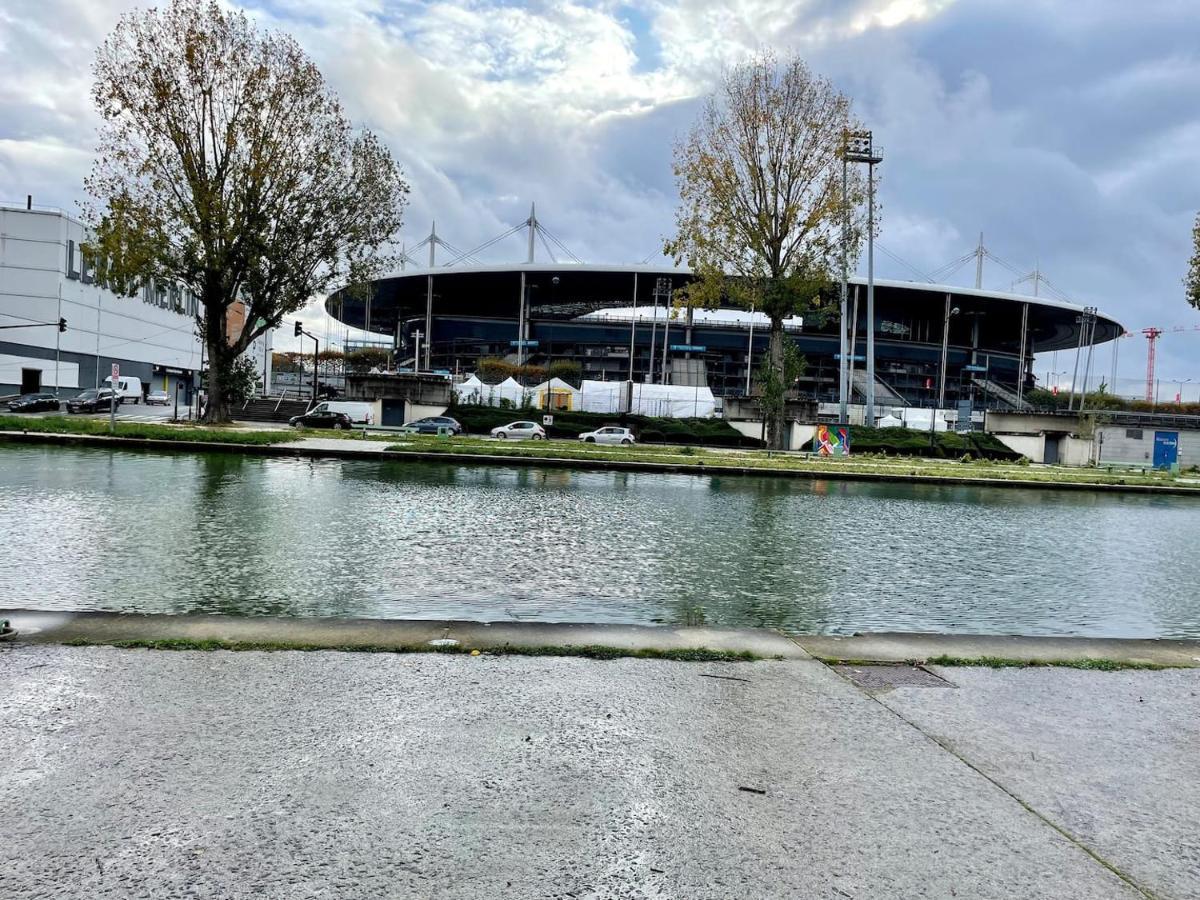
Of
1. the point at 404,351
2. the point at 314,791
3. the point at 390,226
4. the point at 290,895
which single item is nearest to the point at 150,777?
the point at 314,791

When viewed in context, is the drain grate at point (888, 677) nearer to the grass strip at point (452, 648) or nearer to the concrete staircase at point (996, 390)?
the grass strip at point (452, 648)

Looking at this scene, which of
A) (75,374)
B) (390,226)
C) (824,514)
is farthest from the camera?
(75,374)

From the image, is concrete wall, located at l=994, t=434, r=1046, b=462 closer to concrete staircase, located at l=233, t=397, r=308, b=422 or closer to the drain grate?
concrete staircase, located at l=233, t=397, r=308, b=422

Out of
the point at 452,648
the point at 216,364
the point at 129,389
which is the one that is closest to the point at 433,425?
the point at 216,364

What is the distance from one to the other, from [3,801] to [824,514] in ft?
50.8

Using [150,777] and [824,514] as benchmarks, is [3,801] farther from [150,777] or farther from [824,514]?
[824,514]

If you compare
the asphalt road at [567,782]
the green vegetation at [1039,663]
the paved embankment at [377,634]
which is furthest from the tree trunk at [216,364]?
the green vegetation at [1039,663]

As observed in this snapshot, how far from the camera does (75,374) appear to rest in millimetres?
70812

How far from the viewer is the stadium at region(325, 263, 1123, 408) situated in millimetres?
103250

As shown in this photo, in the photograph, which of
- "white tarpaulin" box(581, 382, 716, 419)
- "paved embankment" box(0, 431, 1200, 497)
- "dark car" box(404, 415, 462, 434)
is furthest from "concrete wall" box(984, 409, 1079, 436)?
"dark car" box(404, 415, 462, 434)

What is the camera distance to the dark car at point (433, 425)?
46.9 metres

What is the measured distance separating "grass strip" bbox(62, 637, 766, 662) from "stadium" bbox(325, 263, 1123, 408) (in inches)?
3714

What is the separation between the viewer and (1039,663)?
5.67 m

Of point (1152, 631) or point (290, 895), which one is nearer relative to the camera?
point (290, 895)
